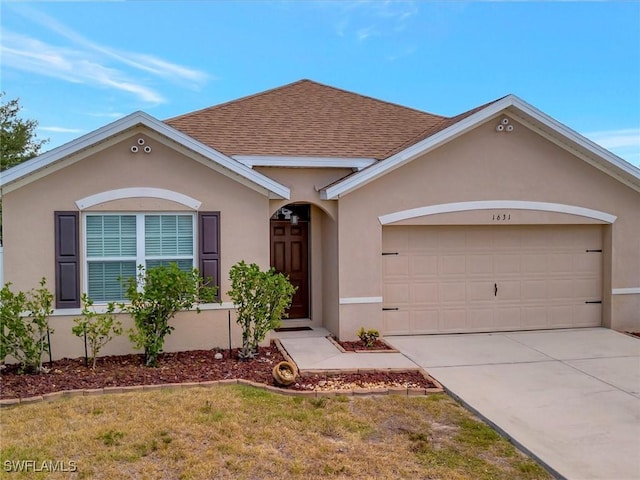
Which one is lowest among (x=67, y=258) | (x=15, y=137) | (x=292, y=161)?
(x=67, y=258)

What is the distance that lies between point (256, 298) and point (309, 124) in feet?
17.5

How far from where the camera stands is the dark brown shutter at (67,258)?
871 cm

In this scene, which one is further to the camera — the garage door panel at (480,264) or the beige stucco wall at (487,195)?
the garage door panel at (480,264)

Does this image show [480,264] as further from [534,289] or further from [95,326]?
[95,326]

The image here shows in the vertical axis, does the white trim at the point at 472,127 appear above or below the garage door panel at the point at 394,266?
above

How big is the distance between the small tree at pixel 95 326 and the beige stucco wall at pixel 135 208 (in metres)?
0.25

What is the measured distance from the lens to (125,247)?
9.05 m

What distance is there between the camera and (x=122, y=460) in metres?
5.10

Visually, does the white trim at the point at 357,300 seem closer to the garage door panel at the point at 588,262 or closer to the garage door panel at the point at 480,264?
the garage door panel at the point at 480,264

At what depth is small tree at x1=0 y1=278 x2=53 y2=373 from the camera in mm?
7895

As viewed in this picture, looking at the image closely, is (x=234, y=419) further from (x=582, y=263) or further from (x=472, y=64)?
(x=472, y=64)

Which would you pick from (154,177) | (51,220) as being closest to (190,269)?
(154,177)

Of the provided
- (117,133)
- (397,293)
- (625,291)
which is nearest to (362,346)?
(397,293)

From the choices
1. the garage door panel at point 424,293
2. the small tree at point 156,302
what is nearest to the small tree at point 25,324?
the small tree at point 156,302
